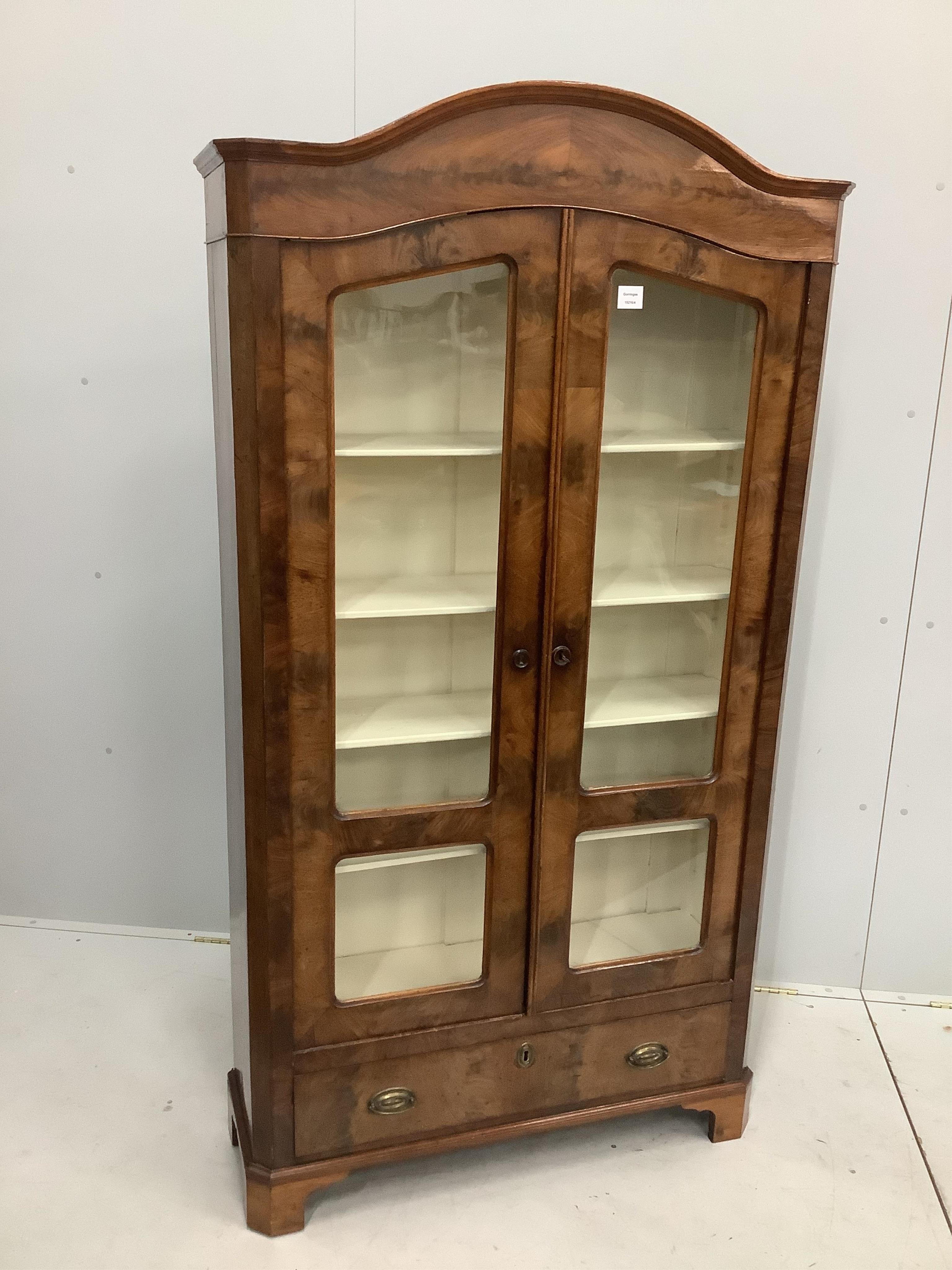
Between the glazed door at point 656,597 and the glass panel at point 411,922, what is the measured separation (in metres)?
0.14

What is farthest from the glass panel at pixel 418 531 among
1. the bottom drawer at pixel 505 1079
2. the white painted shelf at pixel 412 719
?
the bottom drawer at pixel 505 1079

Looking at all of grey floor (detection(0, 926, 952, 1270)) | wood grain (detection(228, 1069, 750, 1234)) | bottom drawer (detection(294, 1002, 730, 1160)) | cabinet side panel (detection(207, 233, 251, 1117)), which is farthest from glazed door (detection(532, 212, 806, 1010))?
cabinet side panel (detection(207, 233, 251, 1117))

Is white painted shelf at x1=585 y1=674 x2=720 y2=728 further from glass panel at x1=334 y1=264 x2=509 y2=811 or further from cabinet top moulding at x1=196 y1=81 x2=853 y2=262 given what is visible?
cabinet top moulding at x1=196 y1=81 x2=853 y2=262

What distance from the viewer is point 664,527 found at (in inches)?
80.4

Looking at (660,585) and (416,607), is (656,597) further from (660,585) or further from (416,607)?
(416,607)

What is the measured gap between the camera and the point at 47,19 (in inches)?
92.4

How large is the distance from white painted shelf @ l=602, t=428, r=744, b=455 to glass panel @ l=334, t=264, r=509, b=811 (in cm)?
24

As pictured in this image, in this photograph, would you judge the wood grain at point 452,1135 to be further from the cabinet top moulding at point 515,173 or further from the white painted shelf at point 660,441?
the cabinet top moulding at point 515,173

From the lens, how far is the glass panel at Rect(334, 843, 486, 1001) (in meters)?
2.00

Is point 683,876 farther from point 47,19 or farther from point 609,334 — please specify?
Result: point 47,19

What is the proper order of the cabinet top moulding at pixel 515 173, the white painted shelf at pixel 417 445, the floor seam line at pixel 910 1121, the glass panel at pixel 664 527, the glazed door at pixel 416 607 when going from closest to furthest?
the cabinet top moulding at pixel 515 173, the glazed door at pixel 416 607, the white painted shelf at pixel 417 445, the glass panel at pixel 664 527, the floor seam line at pixel 910 1121

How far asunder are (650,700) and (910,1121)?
3.91 feet

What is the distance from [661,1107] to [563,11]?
7.83ft

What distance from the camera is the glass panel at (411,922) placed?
1996 millimetres
